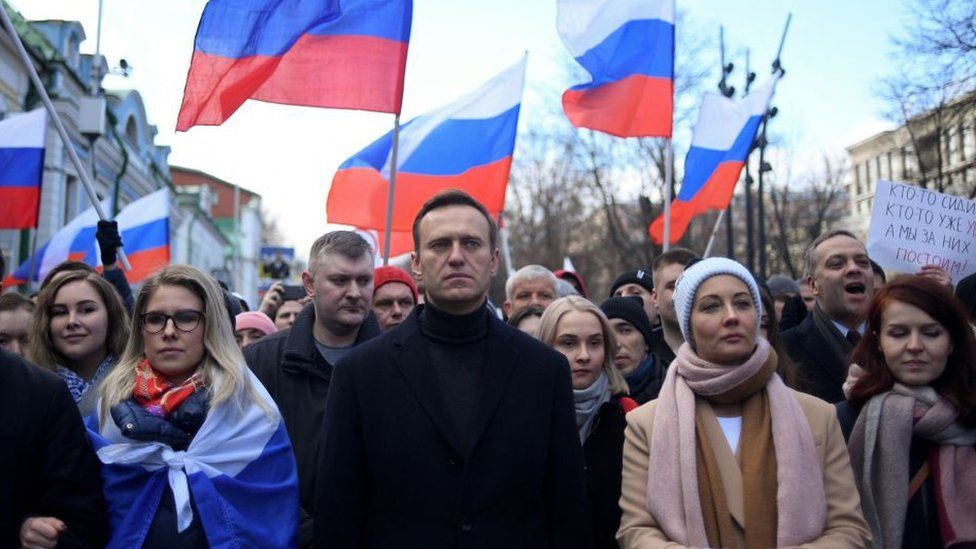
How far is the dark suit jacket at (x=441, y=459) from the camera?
3.11m

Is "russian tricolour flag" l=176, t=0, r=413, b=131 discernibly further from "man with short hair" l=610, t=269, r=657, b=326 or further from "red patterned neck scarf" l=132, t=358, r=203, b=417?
"red patterned neck scarf" l=132, t=358, r=203, b=417

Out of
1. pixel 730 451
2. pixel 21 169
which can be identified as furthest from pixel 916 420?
pixel 21 169

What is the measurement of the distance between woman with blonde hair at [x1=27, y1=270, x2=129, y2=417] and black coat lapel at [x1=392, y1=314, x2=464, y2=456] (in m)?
1.66

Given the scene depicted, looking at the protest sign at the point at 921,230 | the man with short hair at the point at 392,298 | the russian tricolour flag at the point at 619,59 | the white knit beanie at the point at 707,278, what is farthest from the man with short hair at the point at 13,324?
the protest sign at the point at 921,230

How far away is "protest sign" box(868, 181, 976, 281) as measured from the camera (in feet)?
18.5

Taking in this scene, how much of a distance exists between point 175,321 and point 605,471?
181 cm

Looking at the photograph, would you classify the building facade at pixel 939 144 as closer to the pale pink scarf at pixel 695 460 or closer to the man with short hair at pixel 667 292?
the man with short hair at pixel 667 292

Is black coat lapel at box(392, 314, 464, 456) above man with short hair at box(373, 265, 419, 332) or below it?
below

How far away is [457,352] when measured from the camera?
3.31 meters

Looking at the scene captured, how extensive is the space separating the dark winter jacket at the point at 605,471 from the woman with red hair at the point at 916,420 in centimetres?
91

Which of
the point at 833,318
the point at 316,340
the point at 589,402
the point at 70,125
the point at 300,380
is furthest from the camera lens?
the point at 70,125

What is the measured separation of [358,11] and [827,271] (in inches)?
137

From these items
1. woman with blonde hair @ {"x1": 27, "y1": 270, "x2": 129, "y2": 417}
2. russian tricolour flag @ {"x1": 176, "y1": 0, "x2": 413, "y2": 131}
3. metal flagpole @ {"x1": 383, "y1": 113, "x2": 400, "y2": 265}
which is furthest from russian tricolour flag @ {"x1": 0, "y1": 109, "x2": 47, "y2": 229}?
woman with blonde hair @ {"x1": 27, "y1": 270, "x2": 129, "y2": 417}

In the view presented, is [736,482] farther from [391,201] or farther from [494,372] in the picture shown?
[391,201]
